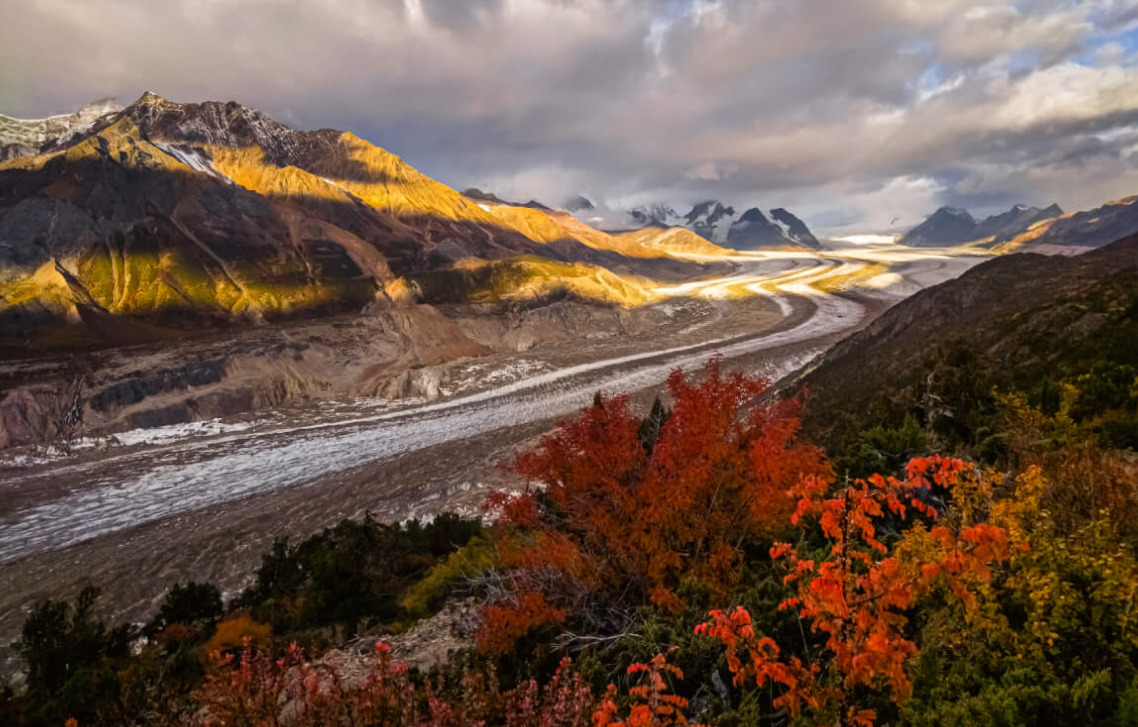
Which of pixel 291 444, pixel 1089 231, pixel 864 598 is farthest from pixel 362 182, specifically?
pixel 1089 231

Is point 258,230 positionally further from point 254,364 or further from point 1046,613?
point 1046,613

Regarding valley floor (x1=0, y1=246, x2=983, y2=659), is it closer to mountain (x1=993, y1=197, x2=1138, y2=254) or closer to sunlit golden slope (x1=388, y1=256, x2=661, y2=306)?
sunlit golden slope (x1=388, y1=256, x2=661, y2=306)

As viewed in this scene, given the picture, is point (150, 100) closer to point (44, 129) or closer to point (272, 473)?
point (44, 129)

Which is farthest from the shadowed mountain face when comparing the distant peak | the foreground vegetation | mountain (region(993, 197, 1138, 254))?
mountain (region(993, 197, 1138, 254))

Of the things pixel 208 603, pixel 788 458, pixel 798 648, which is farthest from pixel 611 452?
pixel 208 603

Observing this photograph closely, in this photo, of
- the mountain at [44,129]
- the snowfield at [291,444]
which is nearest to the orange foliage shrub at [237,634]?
the snowfield at [291,444]

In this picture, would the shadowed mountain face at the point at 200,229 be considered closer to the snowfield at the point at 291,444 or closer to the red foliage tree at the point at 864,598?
the snowfield at the point at 291,444
